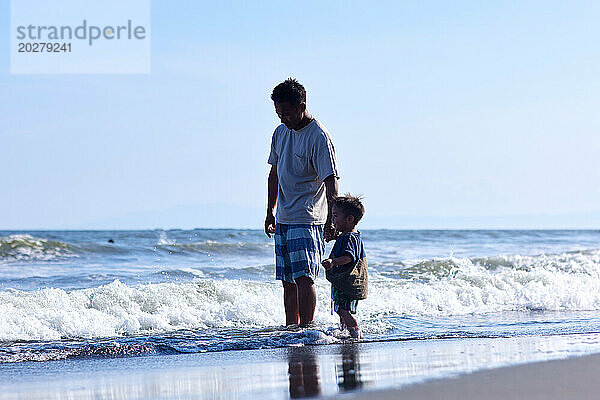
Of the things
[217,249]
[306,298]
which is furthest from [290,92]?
[217,249]

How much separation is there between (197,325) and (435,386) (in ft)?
11.2

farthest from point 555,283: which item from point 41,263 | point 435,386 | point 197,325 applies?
point 41,263

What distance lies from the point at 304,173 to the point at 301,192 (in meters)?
0.13

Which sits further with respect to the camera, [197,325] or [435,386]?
[197,325]

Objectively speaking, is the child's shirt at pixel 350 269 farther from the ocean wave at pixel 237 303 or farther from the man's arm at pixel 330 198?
the ocean wave at pixel 237 303

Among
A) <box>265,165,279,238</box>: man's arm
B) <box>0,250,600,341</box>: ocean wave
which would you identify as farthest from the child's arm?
<box>0,250,600,341</box>: ocean wave

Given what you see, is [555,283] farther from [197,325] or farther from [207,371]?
[207,371]

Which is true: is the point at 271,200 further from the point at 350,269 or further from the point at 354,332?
the point at 354,332

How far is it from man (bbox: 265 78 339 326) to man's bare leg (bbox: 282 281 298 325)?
4cm

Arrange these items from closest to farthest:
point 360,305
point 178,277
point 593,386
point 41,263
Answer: point 593,386 → point 360,305 → point 178,277 → point 41,263

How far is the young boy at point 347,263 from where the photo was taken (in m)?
4.89

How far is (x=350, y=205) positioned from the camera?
4.89 metres

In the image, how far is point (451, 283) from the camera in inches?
328

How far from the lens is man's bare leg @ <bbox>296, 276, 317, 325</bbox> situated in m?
5.14
